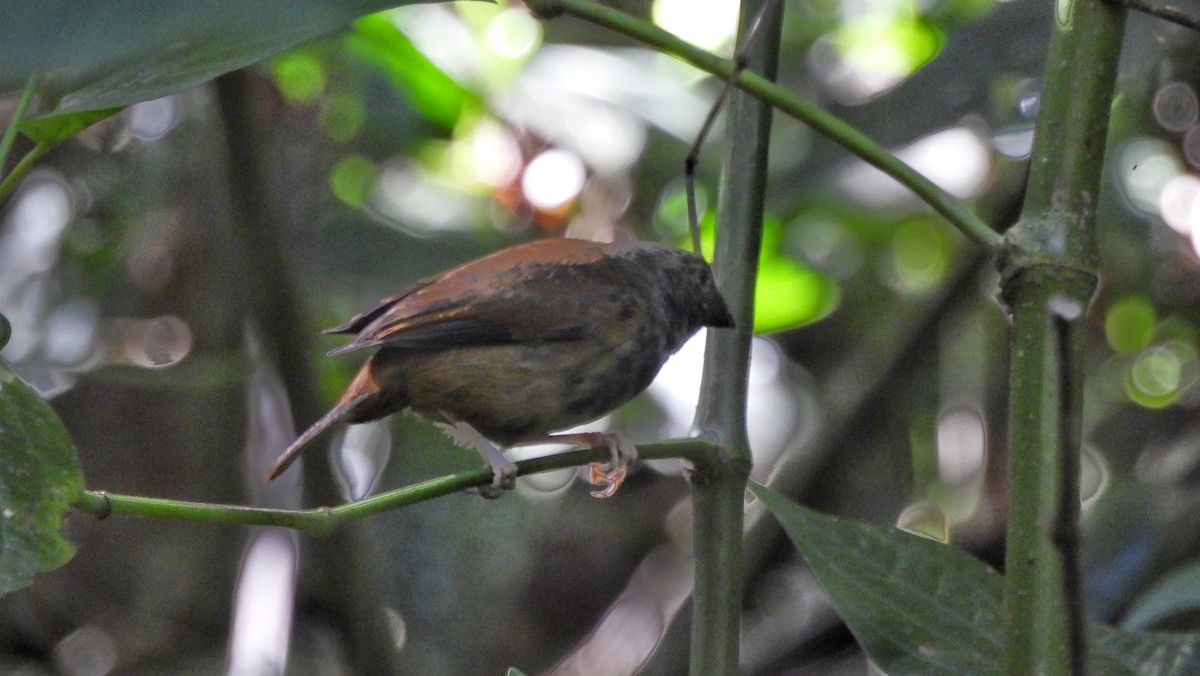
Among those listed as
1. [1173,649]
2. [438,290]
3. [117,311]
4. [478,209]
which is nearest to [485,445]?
[438,290]

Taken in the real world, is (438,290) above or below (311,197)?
below

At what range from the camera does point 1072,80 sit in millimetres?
1304

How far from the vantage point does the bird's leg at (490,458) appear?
199 centimetres

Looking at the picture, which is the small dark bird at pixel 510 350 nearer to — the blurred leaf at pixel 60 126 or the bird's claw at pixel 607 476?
the bird's claw at pixel 607 476

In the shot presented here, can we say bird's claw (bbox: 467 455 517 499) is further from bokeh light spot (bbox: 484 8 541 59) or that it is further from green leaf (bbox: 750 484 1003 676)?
bokeh light spot (bbox: 484 8 541 59)

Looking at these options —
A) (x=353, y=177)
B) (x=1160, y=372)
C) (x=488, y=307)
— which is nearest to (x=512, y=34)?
(x=353, y=177)

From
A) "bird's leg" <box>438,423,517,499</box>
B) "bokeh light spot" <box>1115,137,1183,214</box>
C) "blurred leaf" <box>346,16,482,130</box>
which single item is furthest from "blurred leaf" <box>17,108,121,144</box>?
"bokeh light spot" <box>1115,137,1183,214</box>

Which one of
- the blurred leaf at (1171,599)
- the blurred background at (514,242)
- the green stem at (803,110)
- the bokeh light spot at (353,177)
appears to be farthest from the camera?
the bokeh light spot at (353,177)

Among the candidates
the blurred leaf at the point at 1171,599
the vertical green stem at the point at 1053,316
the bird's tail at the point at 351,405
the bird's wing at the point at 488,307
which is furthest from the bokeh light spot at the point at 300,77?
the vertical green stem at the point at 1053,316

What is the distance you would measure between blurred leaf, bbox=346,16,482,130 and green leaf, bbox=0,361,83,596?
2.59 metres

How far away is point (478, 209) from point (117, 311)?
47.0 inches

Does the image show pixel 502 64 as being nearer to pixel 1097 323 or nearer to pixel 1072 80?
pixel 1097 323

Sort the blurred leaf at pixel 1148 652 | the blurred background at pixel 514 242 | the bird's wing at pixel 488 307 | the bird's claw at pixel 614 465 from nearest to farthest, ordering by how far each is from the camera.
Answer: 1. the blurred leaf at pixel 1148 652
2. the bird's claw at pixel 614 465
3. the bird's wing at pixel 488 307
4. the blurred background at pixel 514 242

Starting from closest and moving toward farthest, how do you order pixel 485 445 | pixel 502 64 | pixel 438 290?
pixel 485 445 < pixel 438 290 < pixel 502 64
